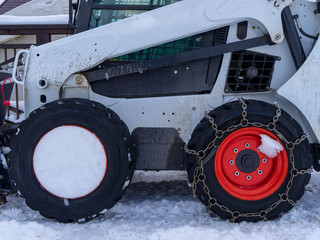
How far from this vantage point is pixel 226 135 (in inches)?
104

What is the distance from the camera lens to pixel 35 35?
8711 millimetres

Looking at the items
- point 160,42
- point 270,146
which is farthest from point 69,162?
point 270,146

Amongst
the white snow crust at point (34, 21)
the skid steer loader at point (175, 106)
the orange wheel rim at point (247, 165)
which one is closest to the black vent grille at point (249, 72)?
the skid steer loader at point (175, 106)

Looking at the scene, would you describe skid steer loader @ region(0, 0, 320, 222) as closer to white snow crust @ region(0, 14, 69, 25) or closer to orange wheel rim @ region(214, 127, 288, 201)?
orange wheel rim @ region(214, 127, 288, 201)

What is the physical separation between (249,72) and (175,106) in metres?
0.64

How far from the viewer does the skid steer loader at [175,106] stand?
2.62m

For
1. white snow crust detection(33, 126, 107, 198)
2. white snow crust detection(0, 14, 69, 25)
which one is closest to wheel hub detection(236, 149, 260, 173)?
white snow crust detection(33, 126, 107, 198)

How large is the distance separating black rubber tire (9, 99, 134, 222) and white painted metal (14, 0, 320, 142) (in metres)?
0.27

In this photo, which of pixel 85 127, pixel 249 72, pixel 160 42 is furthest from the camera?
pixel 249 72

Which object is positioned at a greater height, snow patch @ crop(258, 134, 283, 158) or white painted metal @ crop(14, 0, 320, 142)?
white painted metal @ crop(14, 0, 320, 142)

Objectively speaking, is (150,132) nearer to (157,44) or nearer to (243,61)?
(157,44)

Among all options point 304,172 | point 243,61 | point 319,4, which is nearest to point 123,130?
point 243,61

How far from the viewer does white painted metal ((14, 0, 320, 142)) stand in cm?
272

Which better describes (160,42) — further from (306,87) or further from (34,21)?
(34,21)
